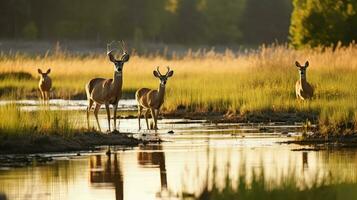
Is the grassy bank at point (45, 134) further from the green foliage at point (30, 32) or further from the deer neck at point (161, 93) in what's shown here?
the green foliage at point (30, 32)

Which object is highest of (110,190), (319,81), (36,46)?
(36,46)

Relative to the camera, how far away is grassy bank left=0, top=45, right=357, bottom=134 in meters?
28.1

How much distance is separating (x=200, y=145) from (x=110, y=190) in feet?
19.9

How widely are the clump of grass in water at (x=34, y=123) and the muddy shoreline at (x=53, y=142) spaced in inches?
4.2

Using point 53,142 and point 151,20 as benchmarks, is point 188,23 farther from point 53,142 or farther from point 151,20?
point 53,142

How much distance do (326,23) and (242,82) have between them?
17238mm

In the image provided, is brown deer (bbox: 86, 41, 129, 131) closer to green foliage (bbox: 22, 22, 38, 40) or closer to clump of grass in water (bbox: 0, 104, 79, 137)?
clump of grass in water (bbox: 0, 104, 79, 137)

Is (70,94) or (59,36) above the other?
(59,36)

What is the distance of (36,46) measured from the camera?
9388 cm

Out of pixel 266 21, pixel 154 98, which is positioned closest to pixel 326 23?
pixel 154 98

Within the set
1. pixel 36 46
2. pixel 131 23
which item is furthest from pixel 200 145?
pixel 131 23

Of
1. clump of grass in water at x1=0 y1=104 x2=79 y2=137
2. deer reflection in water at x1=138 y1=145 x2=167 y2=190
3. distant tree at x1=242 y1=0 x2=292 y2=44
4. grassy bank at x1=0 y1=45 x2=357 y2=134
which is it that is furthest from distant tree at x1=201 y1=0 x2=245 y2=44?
deer reflection in water at x1=138 y1=145 x2=167 y2=190

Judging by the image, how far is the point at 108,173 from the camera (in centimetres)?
1697

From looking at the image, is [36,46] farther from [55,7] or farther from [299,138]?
[299,138]
